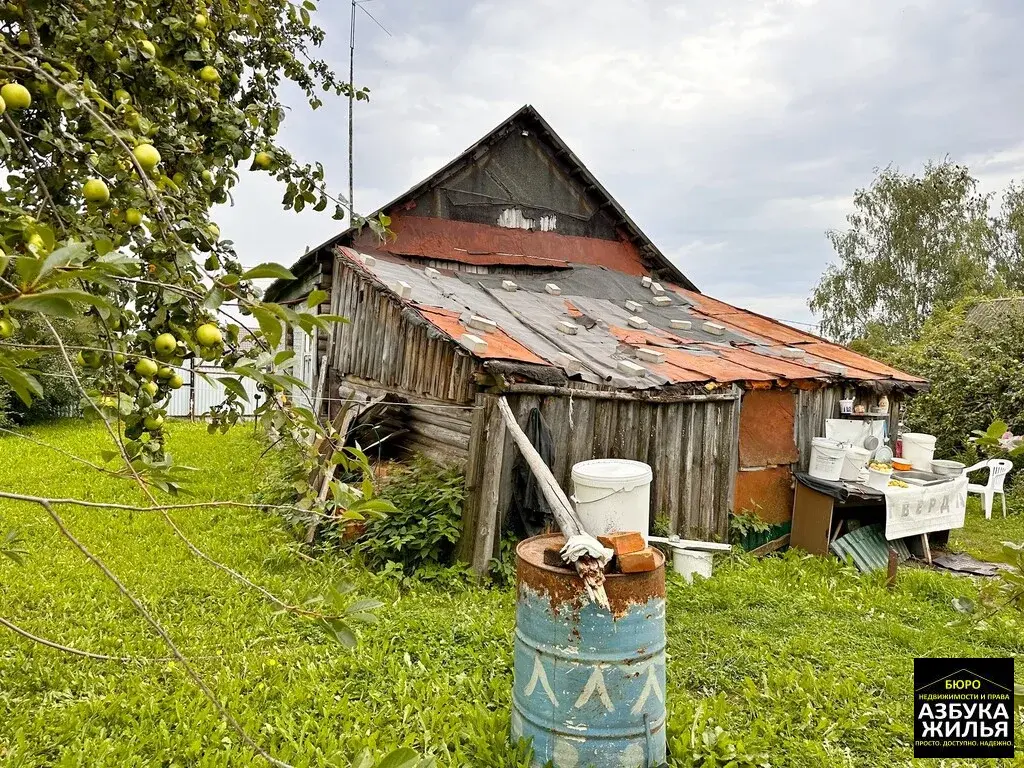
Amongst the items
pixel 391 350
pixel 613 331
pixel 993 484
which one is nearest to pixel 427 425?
pixel 391 350

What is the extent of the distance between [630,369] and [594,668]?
4207 mm

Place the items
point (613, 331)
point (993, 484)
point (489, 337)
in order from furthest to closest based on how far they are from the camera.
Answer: point (993, 484)
point (613, 331)
point (489, 337)

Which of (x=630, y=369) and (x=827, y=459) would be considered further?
(x=827, y=459)

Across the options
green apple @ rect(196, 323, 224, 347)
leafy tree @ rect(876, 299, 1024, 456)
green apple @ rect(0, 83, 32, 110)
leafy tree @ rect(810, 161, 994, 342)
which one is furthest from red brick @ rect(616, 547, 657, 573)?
→ leafy tree @ rect(810, 161, 994, 342)

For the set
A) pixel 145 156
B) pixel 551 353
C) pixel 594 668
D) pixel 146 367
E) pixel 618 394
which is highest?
pixel 145 156

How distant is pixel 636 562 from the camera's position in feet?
9.89

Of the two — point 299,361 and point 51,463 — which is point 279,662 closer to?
point 51,463

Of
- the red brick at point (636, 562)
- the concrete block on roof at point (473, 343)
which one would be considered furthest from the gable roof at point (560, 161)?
the red brick at point (636, 562)

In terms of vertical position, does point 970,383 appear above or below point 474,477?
above

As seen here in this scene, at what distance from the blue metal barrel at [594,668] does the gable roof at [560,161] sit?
7.56m

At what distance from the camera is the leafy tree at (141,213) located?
4.40 feet

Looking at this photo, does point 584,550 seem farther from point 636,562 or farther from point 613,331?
point 613,331

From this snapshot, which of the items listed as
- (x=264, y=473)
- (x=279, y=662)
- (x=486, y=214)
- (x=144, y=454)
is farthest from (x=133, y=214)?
(x=486, y=214)

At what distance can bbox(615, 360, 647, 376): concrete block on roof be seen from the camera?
681 cm
